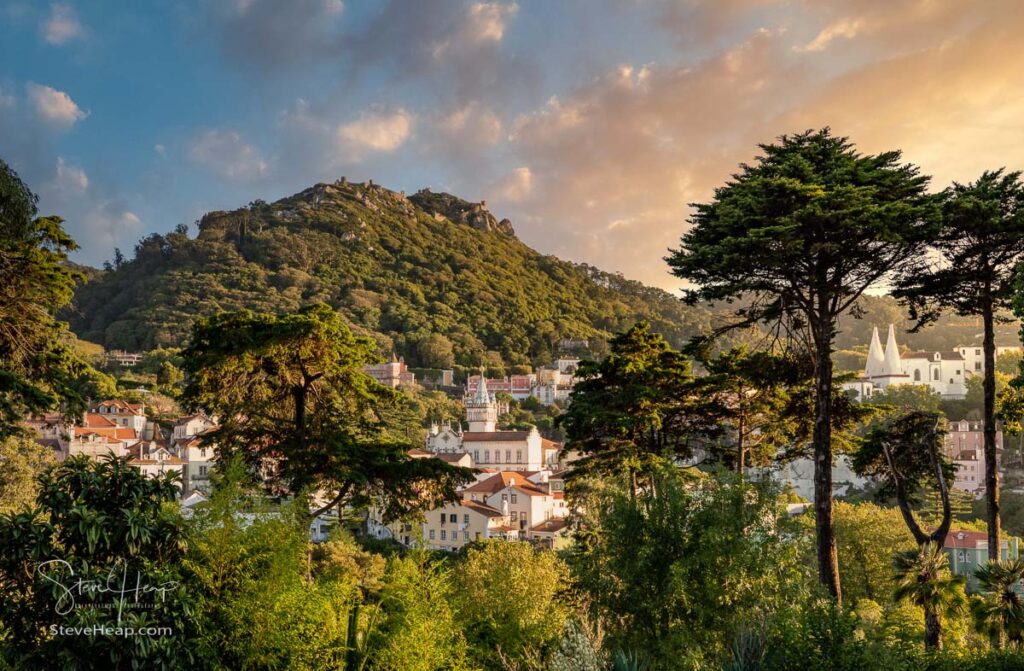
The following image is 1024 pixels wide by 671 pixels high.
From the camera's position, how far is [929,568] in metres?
13.3

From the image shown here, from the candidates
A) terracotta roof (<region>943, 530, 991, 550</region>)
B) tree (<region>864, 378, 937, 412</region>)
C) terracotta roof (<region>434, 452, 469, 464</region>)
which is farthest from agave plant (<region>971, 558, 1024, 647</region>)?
tree (<region>864, 378, 937, 412</region>)

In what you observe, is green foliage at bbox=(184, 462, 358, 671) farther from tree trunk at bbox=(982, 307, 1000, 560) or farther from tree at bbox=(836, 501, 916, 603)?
tree at bbox=(836, 501, 916, 603)

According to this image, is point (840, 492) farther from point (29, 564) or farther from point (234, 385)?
point (29, 564)

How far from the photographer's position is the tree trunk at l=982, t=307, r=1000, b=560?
562 inches

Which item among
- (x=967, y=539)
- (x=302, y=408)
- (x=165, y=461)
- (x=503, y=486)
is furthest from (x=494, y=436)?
(x=302, y=408)

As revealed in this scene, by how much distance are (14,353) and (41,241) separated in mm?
1998

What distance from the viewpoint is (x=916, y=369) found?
122312 mm

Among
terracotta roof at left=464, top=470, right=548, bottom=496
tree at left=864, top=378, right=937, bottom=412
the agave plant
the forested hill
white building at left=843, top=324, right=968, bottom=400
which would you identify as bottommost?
terracotta roof at left=464, top=470, right=548, bottom=496

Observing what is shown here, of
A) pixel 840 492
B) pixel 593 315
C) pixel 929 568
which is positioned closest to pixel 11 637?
pixel 929 568

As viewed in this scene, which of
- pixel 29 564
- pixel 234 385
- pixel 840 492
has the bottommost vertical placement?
pixel 840 492

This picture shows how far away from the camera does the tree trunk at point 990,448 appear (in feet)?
46.8

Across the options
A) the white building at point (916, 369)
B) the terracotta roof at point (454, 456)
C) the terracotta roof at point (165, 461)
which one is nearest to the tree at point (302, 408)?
the terracotta roof at point (165, 461)

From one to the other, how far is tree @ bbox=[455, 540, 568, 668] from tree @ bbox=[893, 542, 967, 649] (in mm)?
5771

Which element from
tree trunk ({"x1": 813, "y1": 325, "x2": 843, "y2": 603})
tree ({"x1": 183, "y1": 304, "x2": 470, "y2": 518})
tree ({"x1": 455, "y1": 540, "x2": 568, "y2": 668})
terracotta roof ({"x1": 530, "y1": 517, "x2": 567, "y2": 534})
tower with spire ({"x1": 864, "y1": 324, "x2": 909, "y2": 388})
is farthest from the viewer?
tower with spire ({"x1": 864, "y1": 324, "x2": 909, "y2": 388})
